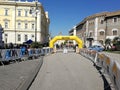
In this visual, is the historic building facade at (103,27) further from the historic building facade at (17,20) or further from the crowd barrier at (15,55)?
the crowd barrier at (15,55)

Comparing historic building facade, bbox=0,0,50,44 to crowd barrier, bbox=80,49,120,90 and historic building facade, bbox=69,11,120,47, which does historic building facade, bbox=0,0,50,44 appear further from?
crowd barrier, bbox=80,49,120,90

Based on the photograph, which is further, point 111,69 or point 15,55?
point 15,55

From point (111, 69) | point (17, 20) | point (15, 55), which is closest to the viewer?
point (111, 69)

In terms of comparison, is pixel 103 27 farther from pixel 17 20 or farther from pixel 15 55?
pixel 15 55

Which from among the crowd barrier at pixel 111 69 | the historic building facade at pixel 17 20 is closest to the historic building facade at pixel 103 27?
the historic building facade at pixel 17 20

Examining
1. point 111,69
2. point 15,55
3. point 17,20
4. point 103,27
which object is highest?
point 17,20

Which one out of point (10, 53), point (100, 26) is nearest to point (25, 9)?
point (100, 26)

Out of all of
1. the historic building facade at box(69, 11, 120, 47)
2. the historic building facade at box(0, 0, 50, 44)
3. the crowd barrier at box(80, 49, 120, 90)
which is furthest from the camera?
the historic building facade at box(0, 0, 50, 44)

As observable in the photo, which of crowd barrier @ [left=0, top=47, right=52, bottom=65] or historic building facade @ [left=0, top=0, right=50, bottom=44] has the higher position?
historic building facade @ [left=0, top=0, right=50, bottom=44]

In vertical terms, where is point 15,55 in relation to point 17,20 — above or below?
below

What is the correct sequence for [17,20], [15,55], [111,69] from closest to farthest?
[111,69], [15,55], [17,20]

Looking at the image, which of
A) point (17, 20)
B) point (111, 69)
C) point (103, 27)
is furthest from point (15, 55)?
point (17, 20)

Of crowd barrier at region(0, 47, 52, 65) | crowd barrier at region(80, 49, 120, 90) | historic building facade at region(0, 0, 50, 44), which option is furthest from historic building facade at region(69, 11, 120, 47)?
crowd barrier at region(80, 49, 120, 90)

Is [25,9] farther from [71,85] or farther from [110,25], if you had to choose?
[71,85]
